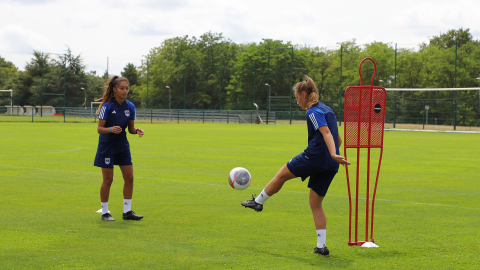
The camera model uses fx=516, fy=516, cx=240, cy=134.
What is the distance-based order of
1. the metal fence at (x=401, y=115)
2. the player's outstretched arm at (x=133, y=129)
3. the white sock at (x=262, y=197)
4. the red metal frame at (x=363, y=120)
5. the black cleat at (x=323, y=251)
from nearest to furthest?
the black cleat at (x=323, y=251), the red metal frame at (x=363, y=120), the white sock at (x=262, y=197), the player's outstretched arm at (x=133, y=129), the metal fence at (x=401, y=115)

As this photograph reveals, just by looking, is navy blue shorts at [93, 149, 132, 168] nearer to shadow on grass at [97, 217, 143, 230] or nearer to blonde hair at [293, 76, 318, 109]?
shadow on grass at [97, 217, 143, 230]

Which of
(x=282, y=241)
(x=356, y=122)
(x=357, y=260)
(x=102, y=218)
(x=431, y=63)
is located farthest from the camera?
(x=431, y=63)

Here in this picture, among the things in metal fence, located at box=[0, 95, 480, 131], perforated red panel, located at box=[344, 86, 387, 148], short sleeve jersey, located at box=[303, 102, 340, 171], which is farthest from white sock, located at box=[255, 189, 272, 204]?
metal fence, located at box=[0, 95, 480, 131]

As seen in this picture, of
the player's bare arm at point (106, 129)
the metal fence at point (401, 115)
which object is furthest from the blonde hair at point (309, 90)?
the metal fence at point (401, 115)

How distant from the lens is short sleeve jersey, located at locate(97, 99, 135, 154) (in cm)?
745

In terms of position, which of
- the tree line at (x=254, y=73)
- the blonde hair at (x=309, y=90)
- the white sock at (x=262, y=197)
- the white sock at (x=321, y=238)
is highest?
the tree line at (x=254, y=73)

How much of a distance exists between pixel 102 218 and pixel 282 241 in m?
2.79

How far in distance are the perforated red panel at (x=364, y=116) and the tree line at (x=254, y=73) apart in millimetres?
51128

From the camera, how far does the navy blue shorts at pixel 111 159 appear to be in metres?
7.43

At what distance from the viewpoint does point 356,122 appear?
237 inches

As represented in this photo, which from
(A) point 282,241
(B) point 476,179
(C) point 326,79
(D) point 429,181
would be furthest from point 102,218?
(C) point 326,79

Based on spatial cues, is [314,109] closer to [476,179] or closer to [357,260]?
[357,260]

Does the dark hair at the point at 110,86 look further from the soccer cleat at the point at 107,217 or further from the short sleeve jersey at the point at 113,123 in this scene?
the soccer cleat at the point at 107,217

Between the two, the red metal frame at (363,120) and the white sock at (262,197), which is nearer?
the red metal frame at (363,120)
